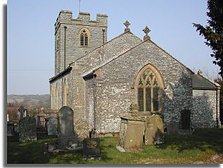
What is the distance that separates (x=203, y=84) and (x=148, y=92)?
249 inches

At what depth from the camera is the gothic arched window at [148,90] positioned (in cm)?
1203

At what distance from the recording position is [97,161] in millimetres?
7445

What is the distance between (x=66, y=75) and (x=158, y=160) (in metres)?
8.61

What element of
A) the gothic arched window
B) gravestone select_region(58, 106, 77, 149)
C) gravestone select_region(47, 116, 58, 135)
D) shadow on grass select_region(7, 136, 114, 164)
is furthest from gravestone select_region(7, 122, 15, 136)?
the gothic arched window

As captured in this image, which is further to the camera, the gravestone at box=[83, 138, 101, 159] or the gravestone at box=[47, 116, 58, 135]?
the gravestone at box=[47, 116, 58, 135]

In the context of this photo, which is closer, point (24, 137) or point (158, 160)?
point (158, 160)

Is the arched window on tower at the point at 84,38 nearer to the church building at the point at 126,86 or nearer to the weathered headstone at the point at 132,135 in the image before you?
the church building at the point at 126,86

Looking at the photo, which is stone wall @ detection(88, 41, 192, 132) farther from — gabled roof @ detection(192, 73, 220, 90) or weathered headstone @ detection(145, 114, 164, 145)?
gabled roof @ detection(192, 73, 220, 90)

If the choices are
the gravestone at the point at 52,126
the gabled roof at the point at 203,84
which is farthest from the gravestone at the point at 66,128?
the gabled roof at the point at 203,84

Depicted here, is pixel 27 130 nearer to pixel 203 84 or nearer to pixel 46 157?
pixel 46 157

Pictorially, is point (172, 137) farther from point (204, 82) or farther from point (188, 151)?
point (204, 82)

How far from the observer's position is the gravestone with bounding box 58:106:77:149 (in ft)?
28.4

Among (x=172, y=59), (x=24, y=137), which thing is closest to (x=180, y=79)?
(x=172, y=59)

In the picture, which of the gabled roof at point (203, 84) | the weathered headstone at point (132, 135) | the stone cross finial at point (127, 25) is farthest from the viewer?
the gabled roof at point (203, 84)
